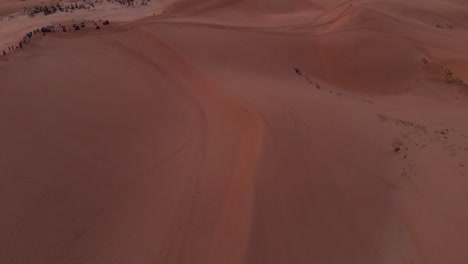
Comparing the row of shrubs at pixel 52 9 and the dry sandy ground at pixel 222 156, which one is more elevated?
the row of shrubs at pixel 52 9

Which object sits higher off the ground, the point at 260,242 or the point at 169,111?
the point at 169,111

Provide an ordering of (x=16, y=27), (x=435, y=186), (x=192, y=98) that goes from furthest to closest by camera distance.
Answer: (x=16, y=27), (x=192, y=98), (x=435, y=186)

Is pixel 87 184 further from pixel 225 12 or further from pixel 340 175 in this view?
pixel 225 12

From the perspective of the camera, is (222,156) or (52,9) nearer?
(222,156)

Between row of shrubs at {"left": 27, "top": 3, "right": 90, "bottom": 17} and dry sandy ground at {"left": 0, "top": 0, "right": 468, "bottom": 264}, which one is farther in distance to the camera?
row of shrubs at {"left": 27, "top": 3, "right": 90, "bottom": 17}

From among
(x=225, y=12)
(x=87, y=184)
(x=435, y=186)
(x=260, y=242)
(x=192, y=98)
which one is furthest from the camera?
(x=225, y=12)

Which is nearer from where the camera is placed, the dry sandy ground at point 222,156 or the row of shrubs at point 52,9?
the dry sandy ground at point 222,156

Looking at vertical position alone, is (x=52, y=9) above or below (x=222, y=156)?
above

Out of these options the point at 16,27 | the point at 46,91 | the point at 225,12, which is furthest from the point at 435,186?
the point at 16,27
